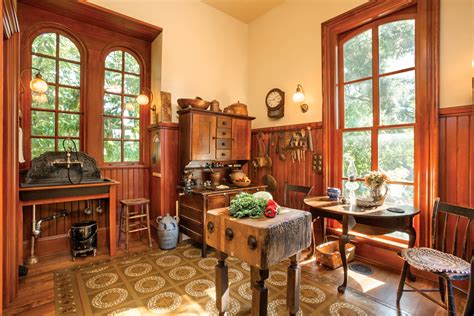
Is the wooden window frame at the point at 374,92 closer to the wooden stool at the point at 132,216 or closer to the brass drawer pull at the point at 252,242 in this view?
the brass drawer pull at the point at 252,242

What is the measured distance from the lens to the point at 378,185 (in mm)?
2438

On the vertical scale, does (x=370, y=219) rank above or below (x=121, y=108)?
below

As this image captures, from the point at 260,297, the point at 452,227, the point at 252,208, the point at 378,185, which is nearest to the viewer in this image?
the point at 260,297

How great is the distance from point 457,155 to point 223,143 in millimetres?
2732

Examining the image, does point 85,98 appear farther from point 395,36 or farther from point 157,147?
point 395,36

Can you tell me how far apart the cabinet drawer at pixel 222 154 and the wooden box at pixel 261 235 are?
185 cm

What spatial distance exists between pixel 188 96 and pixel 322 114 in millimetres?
2071

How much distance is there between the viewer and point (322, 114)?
10.8ft

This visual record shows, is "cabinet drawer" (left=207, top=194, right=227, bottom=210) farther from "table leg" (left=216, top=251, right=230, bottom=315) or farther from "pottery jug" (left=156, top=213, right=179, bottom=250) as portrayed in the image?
"table leg" (left=216, top=251, right=230, bottom=315)

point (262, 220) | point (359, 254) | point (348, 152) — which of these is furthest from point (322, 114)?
point (262, 220)

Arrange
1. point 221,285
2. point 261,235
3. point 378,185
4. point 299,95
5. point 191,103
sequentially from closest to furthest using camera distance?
point 261,235 → point 221,285 → point 378,185 → point 191,103 → point 299,95

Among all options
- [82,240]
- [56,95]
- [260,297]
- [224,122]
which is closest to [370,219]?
[260,297]

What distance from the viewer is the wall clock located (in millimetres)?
3824

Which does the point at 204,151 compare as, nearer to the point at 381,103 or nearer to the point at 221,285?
the point at 221,285
